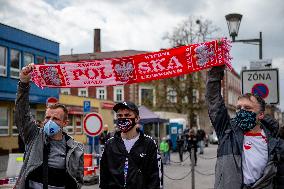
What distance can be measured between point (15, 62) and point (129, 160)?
90.5 feet

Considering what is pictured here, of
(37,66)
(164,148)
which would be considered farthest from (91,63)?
(164,148)

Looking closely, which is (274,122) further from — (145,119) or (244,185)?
(145,119)

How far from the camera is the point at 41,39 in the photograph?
112 ft

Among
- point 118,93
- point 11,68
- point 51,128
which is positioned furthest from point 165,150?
point 118,93

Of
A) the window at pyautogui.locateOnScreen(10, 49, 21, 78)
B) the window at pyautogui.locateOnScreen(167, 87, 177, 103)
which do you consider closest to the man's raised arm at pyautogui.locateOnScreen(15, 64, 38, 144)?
the window at pyautogui.locateOnScreen(10, 49, 21, 78)

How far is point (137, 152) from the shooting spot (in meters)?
4.79

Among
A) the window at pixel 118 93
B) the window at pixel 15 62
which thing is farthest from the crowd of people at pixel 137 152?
the window at pixel 118 93

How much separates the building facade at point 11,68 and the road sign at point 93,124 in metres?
15.6

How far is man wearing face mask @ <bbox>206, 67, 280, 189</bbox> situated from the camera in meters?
4.58

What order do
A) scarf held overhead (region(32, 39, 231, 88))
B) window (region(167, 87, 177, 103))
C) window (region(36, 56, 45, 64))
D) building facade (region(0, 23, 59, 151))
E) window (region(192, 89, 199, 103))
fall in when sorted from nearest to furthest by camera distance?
1. scarf held overhead (region(32, 39, 231, 88))
2. building facade (region(0, 23, 59, 151))
3. window (region(36, 56, 45, 64))
4. window (region(192, 89, 199, 103))
5. window (region(167, 87, 177, 103))

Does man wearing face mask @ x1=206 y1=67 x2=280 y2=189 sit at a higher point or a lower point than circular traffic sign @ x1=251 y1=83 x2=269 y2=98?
lower

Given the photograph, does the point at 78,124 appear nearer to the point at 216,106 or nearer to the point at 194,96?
the point at 194,96

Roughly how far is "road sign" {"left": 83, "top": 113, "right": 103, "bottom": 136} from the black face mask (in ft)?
32.3

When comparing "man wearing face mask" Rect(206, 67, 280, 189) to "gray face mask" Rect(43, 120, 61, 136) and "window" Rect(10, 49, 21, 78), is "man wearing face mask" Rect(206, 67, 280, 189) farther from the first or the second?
"window" Rect(10, 49, 21, 78)
